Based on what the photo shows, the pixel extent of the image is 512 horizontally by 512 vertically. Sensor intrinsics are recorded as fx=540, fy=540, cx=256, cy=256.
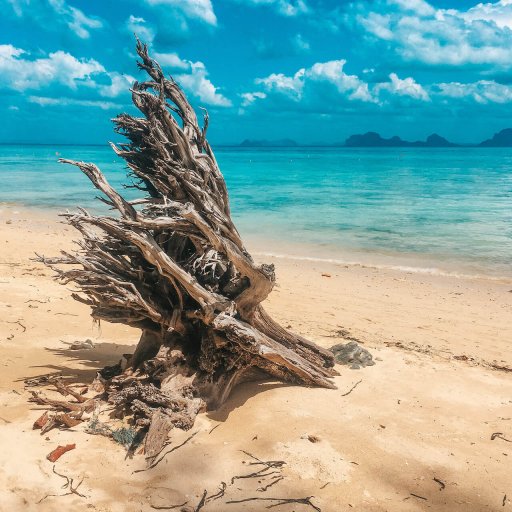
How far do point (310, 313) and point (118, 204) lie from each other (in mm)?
5178

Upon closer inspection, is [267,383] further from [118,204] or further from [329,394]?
[118,204]

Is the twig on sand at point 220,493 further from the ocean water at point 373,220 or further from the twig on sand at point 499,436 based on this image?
the ocean water at point 373,220

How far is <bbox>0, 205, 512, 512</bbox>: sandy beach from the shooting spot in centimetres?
376

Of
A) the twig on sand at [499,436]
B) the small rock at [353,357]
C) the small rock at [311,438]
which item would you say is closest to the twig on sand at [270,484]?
the small rock at [311,438]

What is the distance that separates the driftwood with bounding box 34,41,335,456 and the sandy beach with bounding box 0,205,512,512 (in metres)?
0.31

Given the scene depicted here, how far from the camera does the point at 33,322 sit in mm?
7598

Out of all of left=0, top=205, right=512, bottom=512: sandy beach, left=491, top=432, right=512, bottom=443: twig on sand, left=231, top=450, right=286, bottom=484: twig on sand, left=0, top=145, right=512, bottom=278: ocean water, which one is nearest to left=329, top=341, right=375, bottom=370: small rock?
left=0, top=205, right=512, bottom=512: sandy beach

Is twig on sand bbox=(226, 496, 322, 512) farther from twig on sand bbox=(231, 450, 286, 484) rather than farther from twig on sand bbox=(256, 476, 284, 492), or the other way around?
twig on sand bbox=(231, 450, 286, 484)

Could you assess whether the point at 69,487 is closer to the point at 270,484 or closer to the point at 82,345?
the point at 270,484

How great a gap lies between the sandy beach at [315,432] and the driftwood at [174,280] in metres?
0.31

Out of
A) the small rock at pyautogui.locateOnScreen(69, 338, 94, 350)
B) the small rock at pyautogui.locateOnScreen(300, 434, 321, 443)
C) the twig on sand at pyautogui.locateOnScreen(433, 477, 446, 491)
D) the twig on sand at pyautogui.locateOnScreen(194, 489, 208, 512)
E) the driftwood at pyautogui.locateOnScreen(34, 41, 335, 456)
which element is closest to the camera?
the twig on sand at pyautogui.locateOnScreen(194, 489, 208, 512)

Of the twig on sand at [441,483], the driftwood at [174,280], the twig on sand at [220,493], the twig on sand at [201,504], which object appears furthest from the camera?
the driftwood at [174,280]

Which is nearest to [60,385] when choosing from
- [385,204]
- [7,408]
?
[7,408]

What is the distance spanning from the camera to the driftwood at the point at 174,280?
4621 mm
